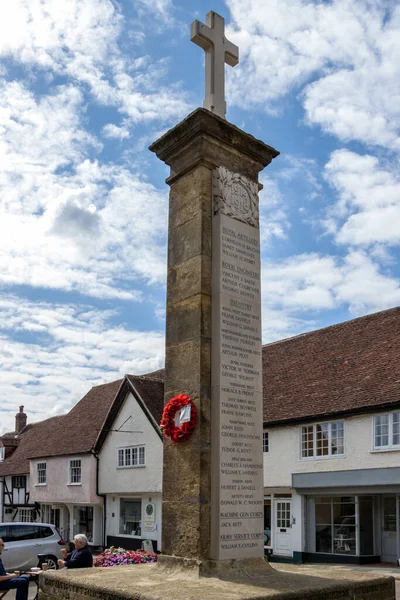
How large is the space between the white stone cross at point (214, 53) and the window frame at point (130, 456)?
75.4ft

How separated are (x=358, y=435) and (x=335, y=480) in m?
1.78

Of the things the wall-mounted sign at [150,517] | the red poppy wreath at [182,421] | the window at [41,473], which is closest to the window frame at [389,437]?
the wall-mounted sign at [150,517]

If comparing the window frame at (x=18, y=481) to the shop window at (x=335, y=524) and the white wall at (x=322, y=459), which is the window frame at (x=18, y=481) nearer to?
the white wall at (x=322, y=459)

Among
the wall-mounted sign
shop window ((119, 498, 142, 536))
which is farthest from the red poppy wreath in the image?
shop window ((119, 498, 142, 536))

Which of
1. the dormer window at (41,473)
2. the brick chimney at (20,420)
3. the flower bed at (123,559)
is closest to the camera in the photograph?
the flower bed at (123,559)

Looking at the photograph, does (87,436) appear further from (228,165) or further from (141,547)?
(228,165)

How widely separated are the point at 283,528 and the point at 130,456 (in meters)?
8.74

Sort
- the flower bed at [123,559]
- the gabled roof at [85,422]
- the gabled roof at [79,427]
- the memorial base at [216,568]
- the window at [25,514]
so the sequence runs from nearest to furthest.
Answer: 1. the memorial base at [216,568]
2. the flower bed at [123,559]
3. the gabled roof at [85,422]
4. the gabled roof at [79,427]
5. the window at [25,514]

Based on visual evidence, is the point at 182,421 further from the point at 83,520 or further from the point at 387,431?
the point at 83,520

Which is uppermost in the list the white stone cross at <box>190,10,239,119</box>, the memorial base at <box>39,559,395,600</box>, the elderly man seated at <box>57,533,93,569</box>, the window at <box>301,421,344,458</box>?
the white stone cross at <box>190,10,239,119</box>

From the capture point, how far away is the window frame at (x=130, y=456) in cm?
2990

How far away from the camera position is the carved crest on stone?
816 cm

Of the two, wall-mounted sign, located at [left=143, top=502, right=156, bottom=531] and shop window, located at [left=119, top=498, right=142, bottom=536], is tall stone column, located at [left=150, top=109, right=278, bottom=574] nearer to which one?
wall-mounted sign, located at [left=143, top=502, right=156, bottom=531]

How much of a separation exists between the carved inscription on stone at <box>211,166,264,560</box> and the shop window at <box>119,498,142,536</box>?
2349 centimetres
